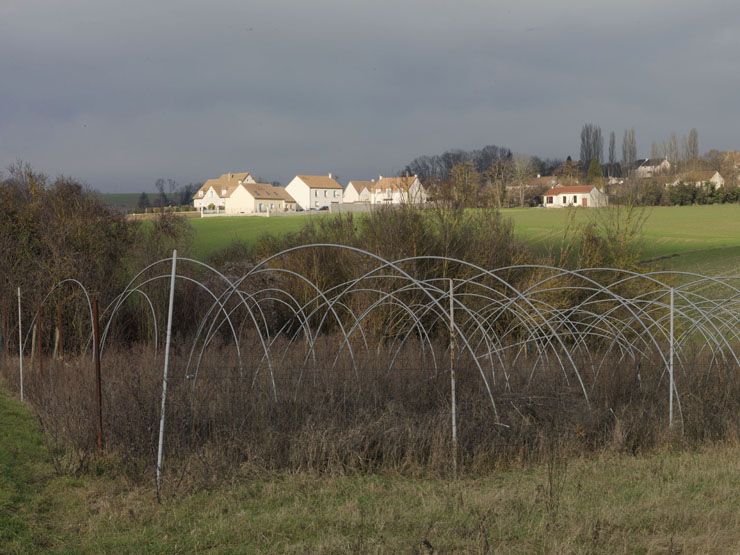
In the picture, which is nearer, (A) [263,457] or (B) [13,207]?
(A) [263,457]

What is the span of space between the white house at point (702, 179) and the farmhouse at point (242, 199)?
39.1 m

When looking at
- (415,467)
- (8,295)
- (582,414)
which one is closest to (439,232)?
(8,295)

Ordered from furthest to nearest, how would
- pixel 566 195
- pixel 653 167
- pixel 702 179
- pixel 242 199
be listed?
1. pixel 653 167
2. pixel 242 199
3. pixel 566 195
4. pixel 702 179

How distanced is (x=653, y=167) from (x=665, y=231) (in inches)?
1889

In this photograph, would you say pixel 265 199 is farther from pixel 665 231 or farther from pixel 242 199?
pixel 665 231

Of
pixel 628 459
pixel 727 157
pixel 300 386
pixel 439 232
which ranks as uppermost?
pixel 727 157

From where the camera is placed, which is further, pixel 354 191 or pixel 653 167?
pixel 354 191

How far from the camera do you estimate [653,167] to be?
315 feet

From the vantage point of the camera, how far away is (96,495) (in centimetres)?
789

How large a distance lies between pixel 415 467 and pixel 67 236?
16900 millimetres

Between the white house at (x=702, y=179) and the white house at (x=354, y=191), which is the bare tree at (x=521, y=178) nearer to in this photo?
the white house at (x=702, y=179)

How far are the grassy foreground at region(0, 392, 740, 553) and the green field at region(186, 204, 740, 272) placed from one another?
68.8ft

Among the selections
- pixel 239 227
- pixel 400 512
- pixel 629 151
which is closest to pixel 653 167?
pixel 629 151

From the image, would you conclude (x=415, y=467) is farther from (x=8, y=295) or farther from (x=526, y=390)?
(x=8, y=295)
